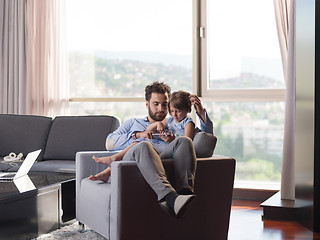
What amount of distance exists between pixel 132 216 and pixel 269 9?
300cm

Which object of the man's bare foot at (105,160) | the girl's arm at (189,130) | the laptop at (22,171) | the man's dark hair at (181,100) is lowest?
the laptop at (22,171)

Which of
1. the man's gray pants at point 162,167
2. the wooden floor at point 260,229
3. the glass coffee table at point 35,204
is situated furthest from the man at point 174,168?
the wooden floor at point 260,229

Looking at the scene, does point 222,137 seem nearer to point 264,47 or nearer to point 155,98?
point 264,47

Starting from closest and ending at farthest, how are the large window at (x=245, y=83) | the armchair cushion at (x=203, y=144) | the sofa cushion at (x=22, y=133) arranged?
the armchair cushion at (x=203, y=144) < the sofa cushion at (x=22, y=133) < the large window at (x=245, y=83)

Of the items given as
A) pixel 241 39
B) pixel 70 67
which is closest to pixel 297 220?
pixel 241 39

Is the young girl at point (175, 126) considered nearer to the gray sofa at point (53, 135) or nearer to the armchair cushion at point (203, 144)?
the armchair cushion at point (203, 144)

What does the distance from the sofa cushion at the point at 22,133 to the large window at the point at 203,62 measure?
2.85 ft

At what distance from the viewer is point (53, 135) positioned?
4.76 m

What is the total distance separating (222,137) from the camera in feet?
17.1

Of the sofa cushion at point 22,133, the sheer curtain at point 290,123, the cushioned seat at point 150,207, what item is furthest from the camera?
the sofa cushion at point 22,133

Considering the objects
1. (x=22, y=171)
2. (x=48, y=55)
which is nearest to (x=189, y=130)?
(x=22, y=171)

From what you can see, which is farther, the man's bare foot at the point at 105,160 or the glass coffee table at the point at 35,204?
the man's bare foot at the point at 105,160

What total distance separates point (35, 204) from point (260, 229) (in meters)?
1.68

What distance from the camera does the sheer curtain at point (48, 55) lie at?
5.56 metres
